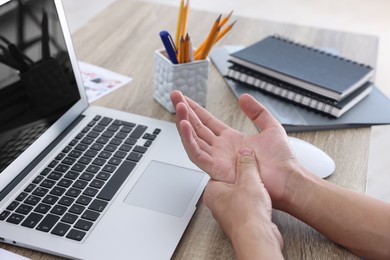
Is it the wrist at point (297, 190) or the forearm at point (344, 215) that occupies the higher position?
the wrist at point (297, 190)

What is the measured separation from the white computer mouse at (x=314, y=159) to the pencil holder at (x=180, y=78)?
0.24m

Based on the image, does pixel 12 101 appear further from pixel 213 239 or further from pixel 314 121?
pixel 314 121

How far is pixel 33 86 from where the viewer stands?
0.80 meters

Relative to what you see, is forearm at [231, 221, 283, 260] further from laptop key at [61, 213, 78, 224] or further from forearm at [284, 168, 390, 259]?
laptop key at [61, 213, 78, 224]

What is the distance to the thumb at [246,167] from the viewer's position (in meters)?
0.71

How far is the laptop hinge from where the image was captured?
72cm

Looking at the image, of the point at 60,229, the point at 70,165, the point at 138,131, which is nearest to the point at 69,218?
the point at 60,229

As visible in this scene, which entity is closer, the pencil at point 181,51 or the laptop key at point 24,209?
the laptop key at point 24,209

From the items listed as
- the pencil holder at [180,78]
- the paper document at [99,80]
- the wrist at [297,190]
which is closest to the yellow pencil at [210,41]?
the pencil holder at [180,78]

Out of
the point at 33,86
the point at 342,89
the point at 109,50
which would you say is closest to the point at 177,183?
the point at 33,86

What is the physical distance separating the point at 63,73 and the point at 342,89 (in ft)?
1.93

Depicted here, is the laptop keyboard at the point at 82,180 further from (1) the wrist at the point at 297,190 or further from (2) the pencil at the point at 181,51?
(1) the wrist at the point at 297,190

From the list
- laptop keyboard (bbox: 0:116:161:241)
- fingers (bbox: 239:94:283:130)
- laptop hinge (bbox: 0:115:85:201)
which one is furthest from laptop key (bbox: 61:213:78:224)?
fingers (bbox: 239:94:283:130)

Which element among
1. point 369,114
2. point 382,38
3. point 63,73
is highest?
point 63,73
